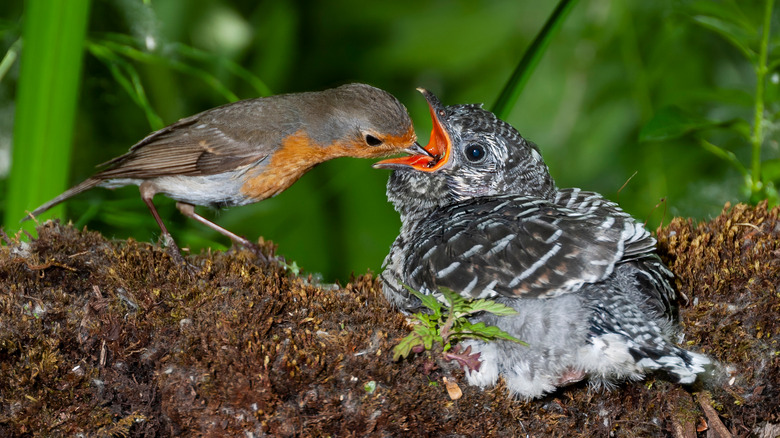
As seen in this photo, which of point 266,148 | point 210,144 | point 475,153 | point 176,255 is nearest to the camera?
point 176,255

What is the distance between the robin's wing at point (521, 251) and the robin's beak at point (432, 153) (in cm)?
55

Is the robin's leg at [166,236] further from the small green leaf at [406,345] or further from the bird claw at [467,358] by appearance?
the bird claw at [467,358]

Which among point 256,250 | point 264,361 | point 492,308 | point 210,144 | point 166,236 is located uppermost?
point 210,144

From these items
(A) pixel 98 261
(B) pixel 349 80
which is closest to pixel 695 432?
(A) pixel 98 261

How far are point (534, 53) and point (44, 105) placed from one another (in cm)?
253

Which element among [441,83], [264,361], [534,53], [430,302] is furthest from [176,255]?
[441,83]

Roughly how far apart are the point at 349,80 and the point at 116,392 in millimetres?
4223

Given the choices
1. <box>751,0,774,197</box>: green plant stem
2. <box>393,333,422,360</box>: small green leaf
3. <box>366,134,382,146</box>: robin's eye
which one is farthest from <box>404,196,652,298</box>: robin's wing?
<box>751,0,774,197</box>: green plant stem

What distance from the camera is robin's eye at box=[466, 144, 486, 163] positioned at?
3.31 m

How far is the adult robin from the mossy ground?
0.44 ft

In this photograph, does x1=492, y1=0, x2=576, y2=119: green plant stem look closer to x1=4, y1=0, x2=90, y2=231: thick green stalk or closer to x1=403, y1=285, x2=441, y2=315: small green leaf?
x1=403, y1=285, x2=441, y2=315: small green leaf

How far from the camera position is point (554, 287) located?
8.01ft

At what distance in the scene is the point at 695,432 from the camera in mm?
2629

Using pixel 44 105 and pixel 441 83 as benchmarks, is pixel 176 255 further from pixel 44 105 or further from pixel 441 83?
pixel 441 83
